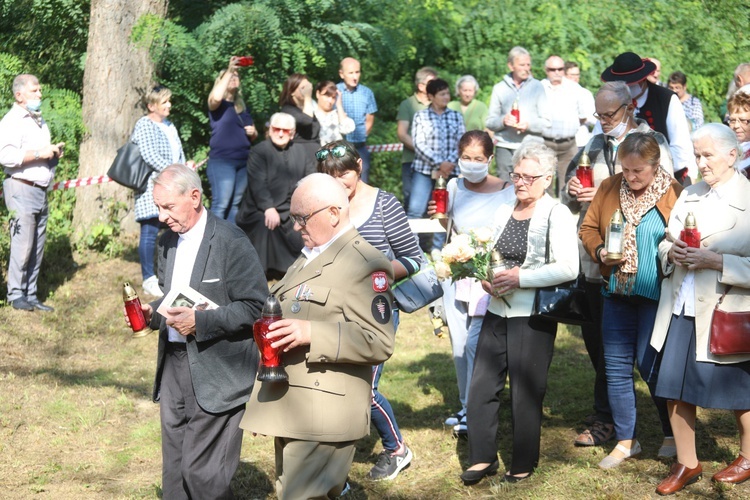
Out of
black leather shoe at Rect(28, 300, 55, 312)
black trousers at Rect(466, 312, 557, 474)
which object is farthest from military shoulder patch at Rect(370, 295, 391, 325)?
black leather shoe at Rect(28, 300, 55, 312)

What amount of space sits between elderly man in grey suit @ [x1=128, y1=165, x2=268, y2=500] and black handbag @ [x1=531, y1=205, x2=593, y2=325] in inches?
70.5

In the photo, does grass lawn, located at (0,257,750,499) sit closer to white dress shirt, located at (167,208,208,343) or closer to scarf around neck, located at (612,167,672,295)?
scarf around neck, located at (612,167,672,295)

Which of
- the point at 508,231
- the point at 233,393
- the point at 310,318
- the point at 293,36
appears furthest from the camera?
the point at 293,36

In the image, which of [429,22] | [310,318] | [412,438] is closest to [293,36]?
[429,22]

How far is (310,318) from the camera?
4387mm

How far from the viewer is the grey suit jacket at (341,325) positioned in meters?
4.35

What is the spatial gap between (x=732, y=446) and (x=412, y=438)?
7.38 ft

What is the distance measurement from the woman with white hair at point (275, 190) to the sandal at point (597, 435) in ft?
15.7

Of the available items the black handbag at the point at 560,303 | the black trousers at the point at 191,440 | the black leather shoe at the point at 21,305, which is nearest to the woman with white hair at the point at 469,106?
the black leather shoe at the point at 21,305

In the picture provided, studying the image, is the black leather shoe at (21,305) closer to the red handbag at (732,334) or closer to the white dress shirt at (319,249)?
the white dress shirt at (319,249)

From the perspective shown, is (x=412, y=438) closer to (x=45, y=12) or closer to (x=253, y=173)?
(x=253, y=173)

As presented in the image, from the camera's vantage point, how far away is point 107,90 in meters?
11.9

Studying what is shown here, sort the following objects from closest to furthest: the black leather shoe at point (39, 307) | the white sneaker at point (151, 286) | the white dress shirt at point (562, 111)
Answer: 1. the black leather shoe at point (39, 307)
2. the white sneaker at point (151, 286)
3. the white dress shirt at point (562, 111)

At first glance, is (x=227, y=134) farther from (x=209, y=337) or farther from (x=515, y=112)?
(x=209, y=337)
